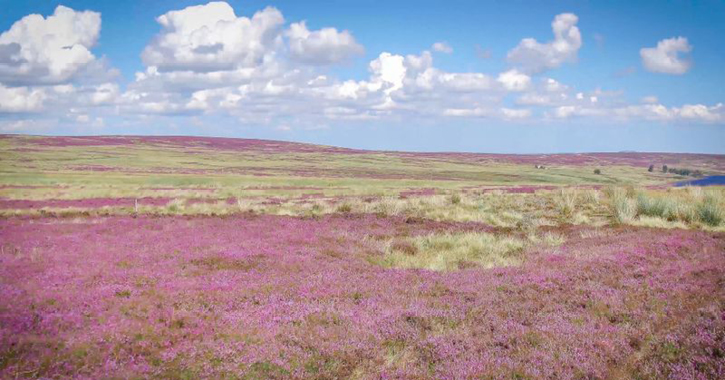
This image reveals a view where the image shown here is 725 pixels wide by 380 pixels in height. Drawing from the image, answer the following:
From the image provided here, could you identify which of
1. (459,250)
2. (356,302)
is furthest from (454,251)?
(356,302)

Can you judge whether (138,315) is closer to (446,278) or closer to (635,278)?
(446,278)

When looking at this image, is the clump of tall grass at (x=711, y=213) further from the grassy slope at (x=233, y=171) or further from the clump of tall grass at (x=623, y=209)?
the grassy slope at (x=233, y=171)

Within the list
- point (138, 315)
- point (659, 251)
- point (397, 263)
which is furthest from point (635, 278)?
point (138, 315)

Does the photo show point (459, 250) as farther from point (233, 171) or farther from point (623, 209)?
point (233, 171)

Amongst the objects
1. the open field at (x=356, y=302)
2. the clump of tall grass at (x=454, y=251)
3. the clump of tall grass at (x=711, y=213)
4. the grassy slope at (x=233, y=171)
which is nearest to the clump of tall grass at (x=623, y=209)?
the open field at (x=356, y=302)

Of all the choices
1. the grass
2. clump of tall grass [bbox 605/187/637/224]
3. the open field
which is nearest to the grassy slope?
clump of tall grass [bbox 605/187/637/224]

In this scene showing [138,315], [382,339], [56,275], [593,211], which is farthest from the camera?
[593,211]

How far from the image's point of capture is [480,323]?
9.54 meters

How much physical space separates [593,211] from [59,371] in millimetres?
A: 30878

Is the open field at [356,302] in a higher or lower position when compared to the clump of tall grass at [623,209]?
lower

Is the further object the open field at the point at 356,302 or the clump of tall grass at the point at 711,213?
the clump of tall grass at the point at 711,213

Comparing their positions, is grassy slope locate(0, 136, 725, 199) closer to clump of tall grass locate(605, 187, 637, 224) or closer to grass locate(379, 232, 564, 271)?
clump of tall grass locate(605, 187, 637, 224)

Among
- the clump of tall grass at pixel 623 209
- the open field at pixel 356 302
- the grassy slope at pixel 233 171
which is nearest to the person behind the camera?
the open field at pixel 356 302

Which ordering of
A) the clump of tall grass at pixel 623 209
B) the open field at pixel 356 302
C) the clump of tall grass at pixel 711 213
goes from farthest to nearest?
the clump of tall grass at pixel 623 209, the clump of tall grass at pixel 711 213, the open field at pixel 356 302
